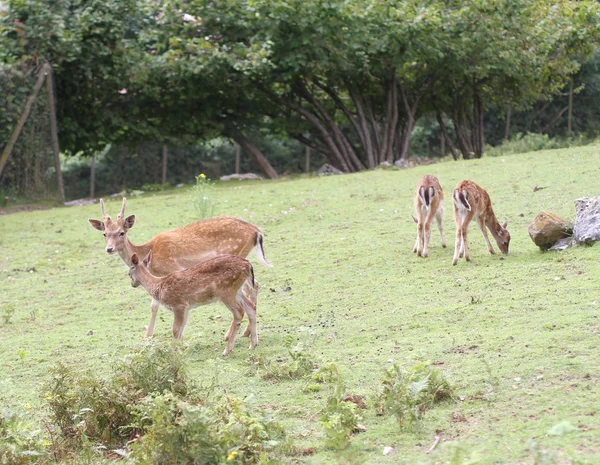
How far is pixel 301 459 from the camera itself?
18.7 ft

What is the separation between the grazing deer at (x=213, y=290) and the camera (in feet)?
27.7

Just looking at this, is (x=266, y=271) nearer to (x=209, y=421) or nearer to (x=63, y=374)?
(x=63, y=374)

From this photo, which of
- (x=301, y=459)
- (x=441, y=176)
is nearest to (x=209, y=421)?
(x=301, y=459)

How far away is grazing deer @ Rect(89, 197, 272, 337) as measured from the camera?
998cm

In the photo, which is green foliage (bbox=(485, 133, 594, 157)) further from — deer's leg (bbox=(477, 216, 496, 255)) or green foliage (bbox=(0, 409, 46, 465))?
green foliage (bbox=(0, 409, 46, 465))

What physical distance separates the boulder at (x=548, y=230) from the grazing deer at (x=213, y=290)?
11.3 ft

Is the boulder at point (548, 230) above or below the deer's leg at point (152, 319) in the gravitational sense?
above

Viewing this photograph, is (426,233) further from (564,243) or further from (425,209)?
(564,243)

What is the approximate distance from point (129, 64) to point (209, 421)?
15783 mm

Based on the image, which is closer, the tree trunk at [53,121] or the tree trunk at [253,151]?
the tree trunk at [53,121]

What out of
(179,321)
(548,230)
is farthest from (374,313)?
(548,230)

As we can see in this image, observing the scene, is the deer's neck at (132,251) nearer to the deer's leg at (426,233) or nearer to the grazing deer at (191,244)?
the grazing deer at (191,244)

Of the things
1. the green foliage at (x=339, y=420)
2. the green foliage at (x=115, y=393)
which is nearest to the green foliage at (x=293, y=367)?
the green foliage at (x=115, y=393)

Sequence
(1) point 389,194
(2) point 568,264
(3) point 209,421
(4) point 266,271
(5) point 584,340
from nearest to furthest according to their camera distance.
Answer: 1. (3) point 209,421
2. (5) point 584,340
3. (2) point 568,264
4. (4) point 266,271
5. (1) point 389,194
